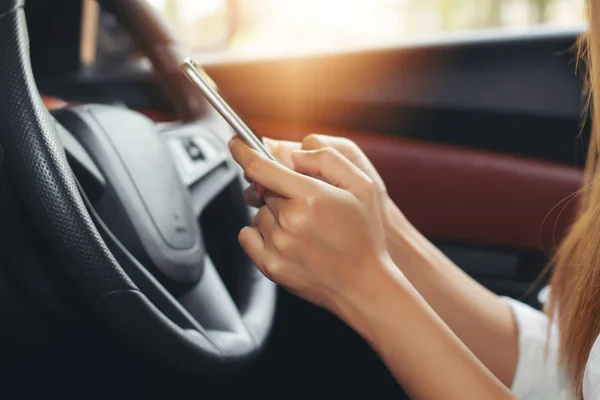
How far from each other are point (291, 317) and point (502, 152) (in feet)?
1.71

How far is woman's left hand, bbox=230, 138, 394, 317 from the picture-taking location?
572 millimetres

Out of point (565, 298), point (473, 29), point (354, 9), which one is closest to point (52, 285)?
point (565, 298)

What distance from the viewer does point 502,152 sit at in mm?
1435

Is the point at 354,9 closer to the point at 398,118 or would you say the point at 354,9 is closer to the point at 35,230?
the point at 398,118

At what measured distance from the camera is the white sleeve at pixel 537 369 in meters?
0.87

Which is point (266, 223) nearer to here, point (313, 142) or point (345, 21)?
point (313, 142)

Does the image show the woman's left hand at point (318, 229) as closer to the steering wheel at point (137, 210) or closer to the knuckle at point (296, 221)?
the knuckle at point (296, 221)

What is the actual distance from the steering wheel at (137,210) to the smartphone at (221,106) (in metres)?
0.11

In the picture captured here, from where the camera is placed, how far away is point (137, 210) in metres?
0.72

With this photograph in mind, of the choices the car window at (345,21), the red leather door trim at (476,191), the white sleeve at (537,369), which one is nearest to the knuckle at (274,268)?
the white sleeve at (537,369)

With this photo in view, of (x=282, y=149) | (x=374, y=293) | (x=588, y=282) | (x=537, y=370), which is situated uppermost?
(x=282, y=149)

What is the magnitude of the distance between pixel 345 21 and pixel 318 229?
127 cm

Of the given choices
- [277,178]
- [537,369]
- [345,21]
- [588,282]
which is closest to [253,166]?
[277,178]

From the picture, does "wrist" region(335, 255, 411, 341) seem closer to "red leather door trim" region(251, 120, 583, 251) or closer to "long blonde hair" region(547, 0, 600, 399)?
"long blonde hair" region(547, 0, 600, 399)
